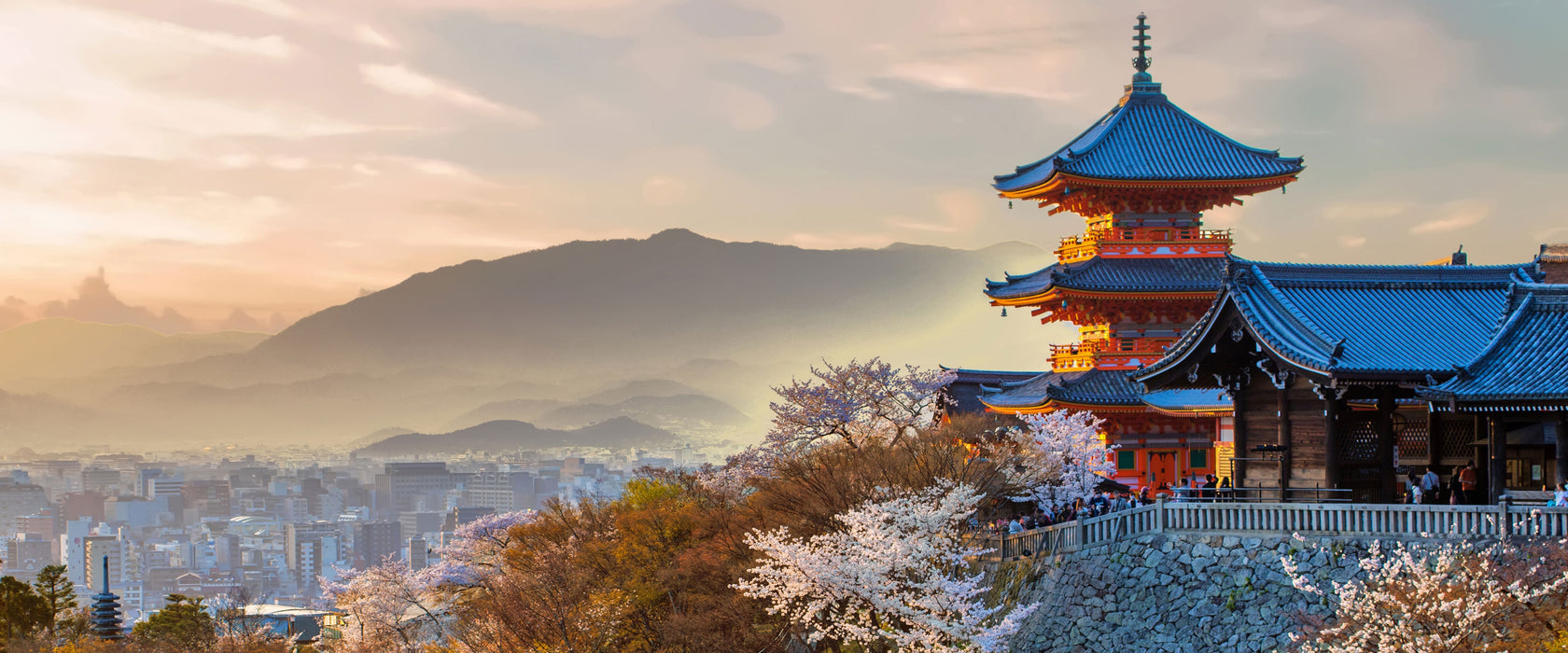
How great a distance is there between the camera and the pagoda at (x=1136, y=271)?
4806 cm

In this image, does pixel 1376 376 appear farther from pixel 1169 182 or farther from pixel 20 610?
pixel 20 610

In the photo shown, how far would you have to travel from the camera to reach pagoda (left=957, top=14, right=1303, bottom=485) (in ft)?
158

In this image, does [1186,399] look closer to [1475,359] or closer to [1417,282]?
[1417,282]

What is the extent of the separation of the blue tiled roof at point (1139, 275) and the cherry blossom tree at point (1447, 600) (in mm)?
22494

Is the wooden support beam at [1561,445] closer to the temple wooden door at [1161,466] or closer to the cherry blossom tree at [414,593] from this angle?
the temple wooden door at [1161,466]

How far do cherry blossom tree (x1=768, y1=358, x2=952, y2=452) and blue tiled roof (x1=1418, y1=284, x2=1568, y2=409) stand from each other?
18.8 metres

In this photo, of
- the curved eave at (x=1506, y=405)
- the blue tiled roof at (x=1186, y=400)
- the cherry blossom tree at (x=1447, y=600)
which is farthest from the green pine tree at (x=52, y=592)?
the curved eave at (x=1506, y=405)

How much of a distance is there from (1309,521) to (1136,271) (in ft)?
72.7

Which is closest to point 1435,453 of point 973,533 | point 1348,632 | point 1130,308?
point 1348,632

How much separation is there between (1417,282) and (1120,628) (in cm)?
1058

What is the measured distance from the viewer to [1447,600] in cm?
2350

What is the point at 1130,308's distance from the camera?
49.5m

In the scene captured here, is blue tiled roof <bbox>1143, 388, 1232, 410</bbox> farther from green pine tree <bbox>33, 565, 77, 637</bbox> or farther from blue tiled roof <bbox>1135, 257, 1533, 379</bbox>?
green pine tree <bbox>33, 565, 77, 637</bbox>

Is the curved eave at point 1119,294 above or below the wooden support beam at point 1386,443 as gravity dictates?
above
